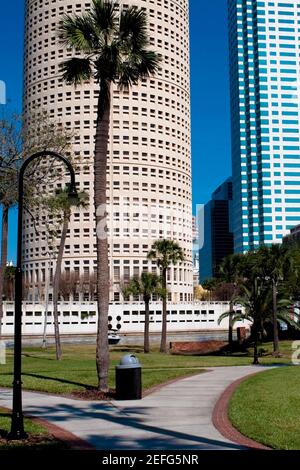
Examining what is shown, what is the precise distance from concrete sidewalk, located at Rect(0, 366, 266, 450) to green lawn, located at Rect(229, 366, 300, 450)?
28.4 inches

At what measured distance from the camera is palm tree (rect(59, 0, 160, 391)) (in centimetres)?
2111

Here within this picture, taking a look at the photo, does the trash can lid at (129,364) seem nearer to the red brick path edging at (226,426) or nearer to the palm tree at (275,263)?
the red brick path edging at (226,426)

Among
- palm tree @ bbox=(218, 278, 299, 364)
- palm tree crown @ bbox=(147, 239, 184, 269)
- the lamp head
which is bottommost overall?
palm tree @ bbox=(218, 278, 299, 364)

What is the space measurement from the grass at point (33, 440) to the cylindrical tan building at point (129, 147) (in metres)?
127

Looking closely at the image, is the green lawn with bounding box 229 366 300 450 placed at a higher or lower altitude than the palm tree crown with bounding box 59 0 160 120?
lower

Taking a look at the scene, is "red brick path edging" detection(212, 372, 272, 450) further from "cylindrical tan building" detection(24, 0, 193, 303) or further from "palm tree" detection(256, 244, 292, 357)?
"cylindrical tan building" detection(24, 0, 193, 303)

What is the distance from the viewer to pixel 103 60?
71.8 feet

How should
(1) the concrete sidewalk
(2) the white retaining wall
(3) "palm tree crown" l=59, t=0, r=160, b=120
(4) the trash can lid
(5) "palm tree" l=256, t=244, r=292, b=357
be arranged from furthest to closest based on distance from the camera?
1. (2) the white retaining wall
2. (5) "palm tree" l=256, t=244, r=292, b=357
3. (3) "palm tree crown" l=59, t=0, r=160, b=120
4. (4) the trash can lid
5. (1) the concrete sidewalk

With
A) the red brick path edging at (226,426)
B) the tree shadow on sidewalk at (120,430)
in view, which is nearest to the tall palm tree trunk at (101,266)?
the tree shadow on sidewalk at (120,430)

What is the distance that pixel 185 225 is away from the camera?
157 metres

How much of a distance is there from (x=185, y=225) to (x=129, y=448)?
146899 mm

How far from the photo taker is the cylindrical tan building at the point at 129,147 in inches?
5595

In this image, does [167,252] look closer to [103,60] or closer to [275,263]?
[275,263]

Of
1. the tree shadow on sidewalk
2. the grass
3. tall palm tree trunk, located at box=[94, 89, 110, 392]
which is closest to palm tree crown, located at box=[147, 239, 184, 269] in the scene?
tall palm tree trunk, located at box=[94, 89, 110, 392]
